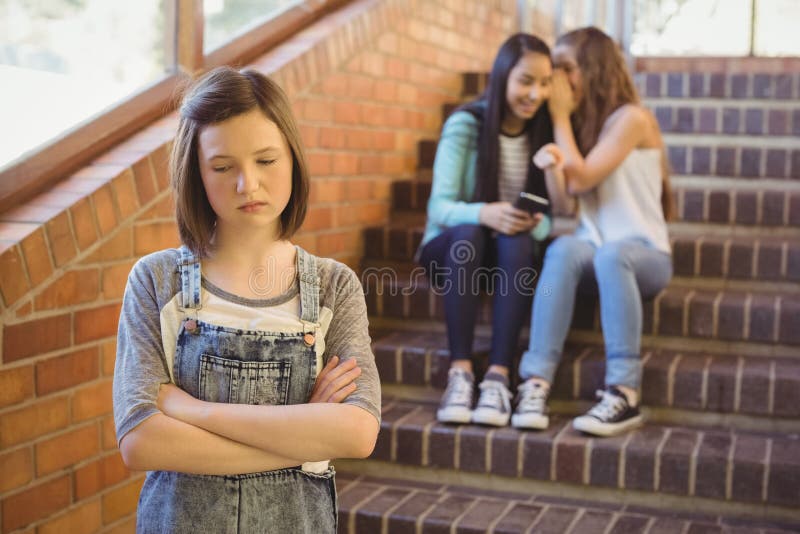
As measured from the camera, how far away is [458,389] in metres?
2.59

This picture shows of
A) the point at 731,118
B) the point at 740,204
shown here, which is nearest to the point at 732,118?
the point at 731,118

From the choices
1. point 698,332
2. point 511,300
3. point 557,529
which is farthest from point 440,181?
point 557,529

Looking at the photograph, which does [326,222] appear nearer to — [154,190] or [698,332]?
[154,190]

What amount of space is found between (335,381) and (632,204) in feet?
5.52

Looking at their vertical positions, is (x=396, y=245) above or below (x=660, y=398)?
above

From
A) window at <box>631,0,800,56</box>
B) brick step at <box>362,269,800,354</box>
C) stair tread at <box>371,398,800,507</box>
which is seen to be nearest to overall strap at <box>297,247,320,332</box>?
stair tread at <box>371,398,800,507</box>

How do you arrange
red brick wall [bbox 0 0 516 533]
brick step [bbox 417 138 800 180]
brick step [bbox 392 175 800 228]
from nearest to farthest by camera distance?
red brick wall [bbox 0 0 516 533]
brick step [bbox 392 175 800 228]
brick step [bbox 417 138 800 180]

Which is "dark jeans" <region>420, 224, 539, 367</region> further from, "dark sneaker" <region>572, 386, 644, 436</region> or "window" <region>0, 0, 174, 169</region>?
"window" <region>0, 0, 174, 169</region>

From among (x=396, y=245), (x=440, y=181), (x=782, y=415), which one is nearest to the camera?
(x=782, y=415)

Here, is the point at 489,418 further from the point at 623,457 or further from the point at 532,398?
the point at 623,457

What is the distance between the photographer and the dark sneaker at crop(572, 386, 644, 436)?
2.45 metres

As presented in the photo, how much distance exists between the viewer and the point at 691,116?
12.8 feet

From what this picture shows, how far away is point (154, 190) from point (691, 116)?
8.33ft

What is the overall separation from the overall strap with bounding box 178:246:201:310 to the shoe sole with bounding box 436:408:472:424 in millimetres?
1364
